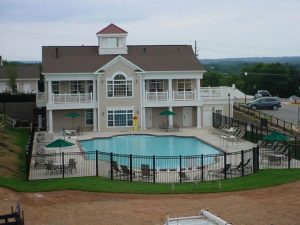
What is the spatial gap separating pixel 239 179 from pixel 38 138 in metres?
18.8

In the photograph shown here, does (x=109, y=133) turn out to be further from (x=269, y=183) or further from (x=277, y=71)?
(x=277, y=71)

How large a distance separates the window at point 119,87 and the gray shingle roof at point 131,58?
6.06 ft

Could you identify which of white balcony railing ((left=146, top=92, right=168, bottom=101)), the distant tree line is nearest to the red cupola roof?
white balcony railing ((left=146, top=92, right=168, bottom=101))

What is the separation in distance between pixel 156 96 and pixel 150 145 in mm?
8531

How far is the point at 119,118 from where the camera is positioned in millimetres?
44594

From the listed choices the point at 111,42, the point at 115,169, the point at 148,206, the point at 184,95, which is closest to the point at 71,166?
the point at 115,169

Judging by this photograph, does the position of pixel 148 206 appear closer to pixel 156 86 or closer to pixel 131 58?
pixel 156 86

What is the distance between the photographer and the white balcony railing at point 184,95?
45.6 m

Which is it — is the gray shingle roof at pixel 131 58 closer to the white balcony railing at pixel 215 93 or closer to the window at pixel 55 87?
the window at pixel 55 87

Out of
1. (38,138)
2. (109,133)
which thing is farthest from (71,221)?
(109,133)

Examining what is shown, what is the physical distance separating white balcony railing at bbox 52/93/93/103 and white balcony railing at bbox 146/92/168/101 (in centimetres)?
505

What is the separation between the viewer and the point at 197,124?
4581 cm

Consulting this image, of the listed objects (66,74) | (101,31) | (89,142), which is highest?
(101,31)

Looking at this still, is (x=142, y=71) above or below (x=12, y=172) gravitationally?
above
